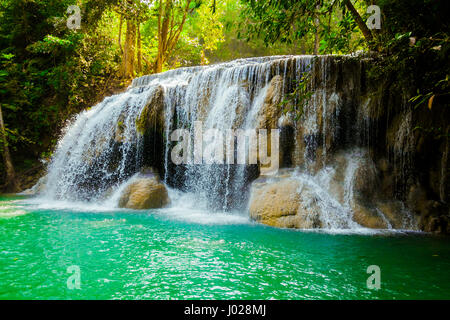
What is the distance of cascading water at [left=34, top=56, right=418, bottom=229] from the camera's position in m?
7.66

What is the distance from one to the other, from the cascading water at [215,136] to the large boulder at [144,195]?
74 cm

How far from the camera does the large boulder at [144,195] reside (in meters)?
8.57

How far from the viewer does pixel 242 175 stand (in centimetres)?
830

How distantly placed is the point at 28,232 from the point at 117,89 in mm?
10733

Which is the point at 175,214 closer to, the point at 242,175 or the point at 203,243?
the point at 242,175

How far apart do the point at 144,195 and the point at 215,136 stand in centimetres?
271

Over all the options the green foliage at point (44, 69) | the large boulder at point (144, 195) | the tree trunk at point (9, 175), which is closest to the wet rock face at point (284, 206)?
the large boulder at point (144, 195)

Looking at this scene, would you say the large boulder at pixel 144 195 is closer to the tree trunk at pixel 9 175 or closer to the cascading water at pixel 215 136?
the cascading water at pixel 215 136

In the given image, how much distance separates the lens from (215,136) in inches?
348

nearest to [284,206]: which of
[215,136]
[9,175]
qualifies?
[215,136]

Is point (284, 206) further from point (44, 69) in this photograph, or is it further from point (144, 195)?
point (44, 69)

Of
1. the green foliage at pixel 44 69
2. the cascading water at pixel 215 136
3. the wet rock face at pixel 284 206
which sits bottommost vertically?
the wet rock face at pixel 284 206

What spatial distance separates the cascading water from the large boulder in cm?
74

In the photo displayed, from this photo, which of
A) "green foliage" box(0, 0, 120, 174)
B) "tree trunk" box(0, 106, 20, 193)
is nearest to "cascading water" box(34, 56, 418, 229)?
"tree trunk" box(0, 106, 20, 193)
